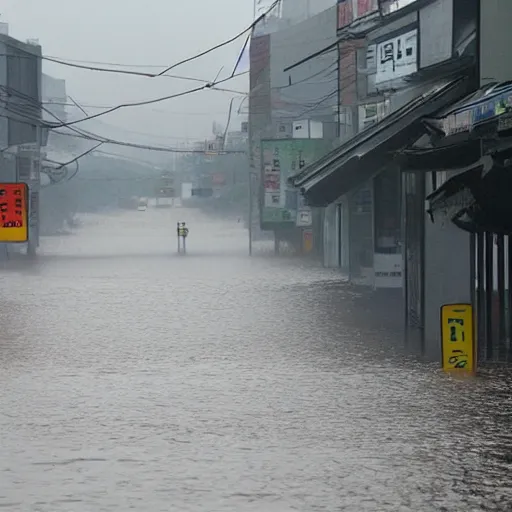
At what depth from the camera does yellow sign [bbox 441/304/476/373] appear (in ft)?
45.9

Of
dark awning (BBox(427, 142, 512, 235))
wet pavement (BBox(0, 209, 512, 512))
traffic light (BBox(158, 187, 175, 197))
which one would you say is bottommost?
wet pavement (BBox(0, 209, 512, 512))

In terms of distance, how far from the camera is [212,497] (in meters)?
8.02

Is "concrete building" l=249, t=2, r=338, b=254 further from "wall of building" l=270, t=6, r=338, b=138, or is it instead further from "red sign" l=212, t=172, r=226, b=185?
"red sign" l=212, t=172, r=226, b=185

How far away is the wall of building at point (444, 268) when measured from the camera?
1852 centimetres

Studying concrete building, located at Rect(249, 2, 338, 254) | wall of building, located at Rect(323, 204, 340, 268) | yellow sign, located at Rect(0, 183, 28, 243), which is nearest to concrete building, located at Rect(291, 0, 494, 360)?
yellow sign, located at Rect(0, 183, 28, 243)

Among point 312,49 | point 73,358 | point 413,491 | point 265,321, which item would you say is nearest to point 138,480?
point 413,491

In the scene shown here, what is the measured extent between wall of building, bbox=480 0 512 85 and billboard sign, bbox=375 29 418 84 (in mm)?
4509

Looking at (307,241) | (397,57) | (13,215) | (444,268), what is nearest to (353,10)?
(397,57)

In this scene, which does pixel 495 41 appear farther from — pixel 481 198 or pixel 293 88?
pixel 293 88

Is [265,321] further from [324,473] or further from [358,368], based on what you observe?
[324,473]

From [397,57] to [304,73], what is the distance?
47279mm

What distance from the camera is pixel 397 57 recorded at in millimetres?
24266

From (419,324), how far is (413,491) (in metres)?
11.6

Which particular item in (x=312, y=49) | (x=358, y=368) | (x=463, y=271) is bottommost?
(x=358, y=368)
